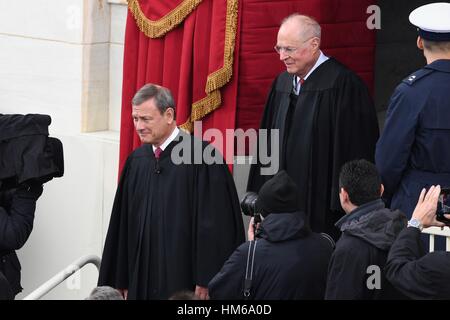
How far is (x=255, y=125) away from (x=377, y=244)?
8.42 ft

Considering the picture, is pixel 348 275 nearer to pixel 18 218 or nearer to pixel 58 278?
pixel 58 278

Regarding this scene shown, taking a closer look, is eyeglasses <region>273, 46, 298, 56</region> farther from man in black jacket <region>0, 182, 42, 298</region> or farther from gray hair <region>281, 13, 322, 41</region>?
man in black jacket <region>0, 182, 42, 298</region>

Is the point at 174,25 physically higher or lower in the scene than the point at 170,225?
higher

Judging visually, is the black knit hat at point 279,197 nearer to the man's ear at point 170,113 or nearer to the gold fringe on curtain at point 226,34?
the man's ear at point 170,113

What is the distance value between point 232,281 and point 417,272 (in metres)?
0.96

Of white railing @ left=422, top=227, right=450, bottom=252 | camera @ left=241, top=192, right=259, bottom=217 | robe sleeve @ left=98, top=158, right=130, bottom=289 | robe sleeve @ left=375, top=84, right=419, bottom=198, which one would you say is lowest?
robe sleeve @ left=98, top=158, right=130, bottom=289

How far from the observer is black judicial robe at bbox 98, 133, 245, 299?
7238mm

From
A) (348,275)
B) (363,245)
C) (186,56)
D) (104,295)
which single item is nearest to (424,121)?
(363,245)

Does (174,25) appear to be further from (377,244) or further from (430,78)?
(377,244)

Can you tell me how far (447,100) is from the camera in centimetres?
695

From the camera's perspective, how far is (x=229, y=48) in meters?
8.29

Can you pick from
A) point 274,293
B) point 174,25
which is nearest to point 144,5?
point 174,25

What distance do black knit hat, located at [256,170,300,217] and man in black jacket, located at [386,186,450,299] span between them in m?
0.65

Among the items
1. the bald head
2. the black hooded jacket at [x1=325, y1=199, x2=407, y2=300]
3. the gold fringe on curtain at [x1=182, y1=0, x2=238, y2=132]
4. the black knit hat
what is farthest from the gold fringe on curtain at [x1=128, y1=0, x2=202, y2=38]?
the black hooded jacket at [x1=325, y1=199, x2=407, y2=300]
